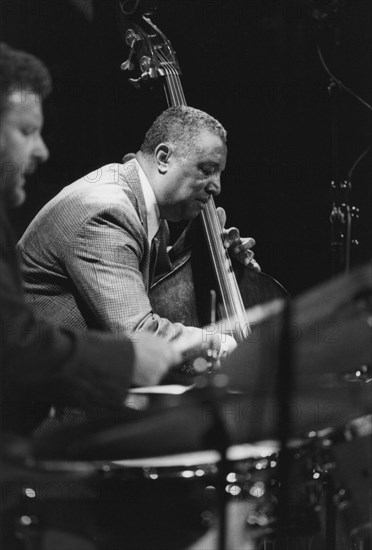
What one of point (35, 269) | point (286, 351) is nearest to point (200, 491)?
point (286, 351)

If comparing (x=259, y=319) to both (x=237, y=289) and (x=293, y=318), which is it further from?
(x=237, y=289)

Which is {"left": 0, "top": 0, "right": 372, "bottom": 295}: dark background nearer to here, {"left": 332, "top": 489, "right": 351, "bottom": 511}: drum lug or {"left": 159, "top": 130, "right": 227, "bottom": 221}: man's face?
{"left": 159, "top": 130, "right": 227, "bottom": 221}: man's face

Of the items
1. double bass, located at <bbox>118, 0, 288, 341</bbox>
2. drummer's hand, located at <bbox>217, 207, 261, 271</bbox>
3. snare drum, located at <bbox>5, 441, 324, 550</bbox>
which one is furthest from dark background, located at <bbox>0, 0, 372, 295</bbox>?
snare drum, located at <bbox>5, 441, 324, 550</bbox>

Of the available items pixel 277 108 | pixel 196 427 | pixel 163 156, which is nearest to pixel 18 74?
pixel 196 427

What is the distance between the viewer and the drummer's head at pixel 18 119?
183 cm

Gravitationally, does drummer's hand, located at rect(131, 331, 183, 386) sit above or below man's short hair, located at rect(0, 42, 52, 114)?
below

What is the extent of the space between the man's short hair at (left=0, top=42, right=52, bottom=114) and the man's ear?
2.96 feet

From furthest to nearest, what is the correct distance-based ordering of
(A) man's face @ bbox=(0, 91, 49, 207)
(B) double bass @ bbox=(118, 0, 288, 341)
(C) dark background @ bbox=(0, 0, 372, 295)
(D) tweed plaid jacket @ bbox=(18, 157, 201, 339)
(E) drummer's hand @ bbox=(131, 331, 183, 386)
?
(C) dark background @ bbox=(0, 0, 372, 295) < (B) double bass @ bbox=(118, 0, 288, 341) < (D) tweed plaid jacket @ bbox=(18, 157, 201, 339) < (A) man's face @ bbox=(0, 91, 49, 207) < (E) drummer's hand @ bbox=(131, 331, 183, 386)

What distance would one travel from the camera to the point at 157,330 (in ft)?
7.86

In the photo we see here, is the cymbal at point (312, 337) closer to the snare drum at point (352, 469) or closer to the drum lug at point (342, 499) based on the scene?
the snare drum at point (352, 469)

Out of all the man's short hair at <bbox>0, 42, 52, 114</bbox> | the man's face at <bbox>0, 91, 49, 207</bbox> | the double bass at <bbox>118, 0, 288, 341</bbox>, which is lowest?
the double bass at <bbox>118, 0, 288, 341</bbox>

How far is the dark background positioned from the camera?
10.5 feet

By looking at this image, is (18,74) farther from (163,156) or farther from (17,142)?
(163,156)

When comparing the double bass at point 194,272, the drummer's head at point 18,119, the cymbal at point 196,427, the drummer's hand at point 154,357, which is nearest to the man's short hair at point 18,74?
the drummer's head at point 18,119
